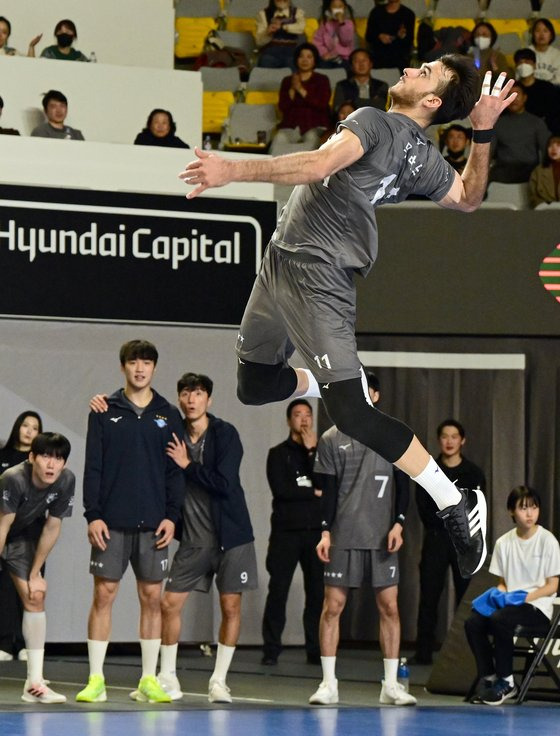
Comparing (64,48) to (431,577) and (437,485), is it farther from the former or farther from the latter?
(437,485)

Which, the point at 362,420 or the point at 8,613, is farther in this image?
the point at 8,613

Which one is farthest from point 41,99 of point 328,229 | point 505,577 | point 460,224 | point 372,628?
point 328,229

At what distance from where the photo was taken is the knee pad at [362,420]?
16.3ft

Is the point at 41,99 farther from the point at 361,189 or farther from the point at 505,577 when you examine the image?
the point at 361,189

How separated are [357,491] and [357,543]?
0.33 meters

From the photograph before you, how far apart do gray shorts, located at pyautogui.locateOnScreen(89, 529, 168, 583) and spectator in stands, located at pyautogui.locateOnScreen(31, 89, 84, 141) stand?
4907mm

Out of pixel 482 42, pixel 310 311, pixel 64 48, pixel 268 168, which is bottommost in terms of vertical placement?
pixel 310 311

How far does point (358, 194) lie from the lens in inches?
196

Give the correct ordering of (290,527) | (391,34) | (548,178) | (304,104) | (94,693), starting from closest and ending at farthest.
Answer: (94,693)
(290,527)
(548,178)
(304,104)
(391,34)

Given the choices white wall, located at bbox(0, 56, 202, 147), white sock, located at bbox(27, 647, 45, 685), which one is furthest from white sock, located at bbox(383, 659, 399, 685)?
white wall, located at bbox(0, 56, 202, 147)

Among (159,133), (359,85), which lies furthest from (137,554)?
(359,85)

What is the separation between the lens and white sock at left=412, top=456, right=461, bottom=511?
5141 mm

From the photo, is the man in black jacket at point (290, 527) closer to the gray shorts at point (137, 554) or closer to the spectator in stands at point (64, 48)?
the gray shorts at point (137, 554)

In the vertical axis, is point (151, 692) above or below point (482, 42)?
below
